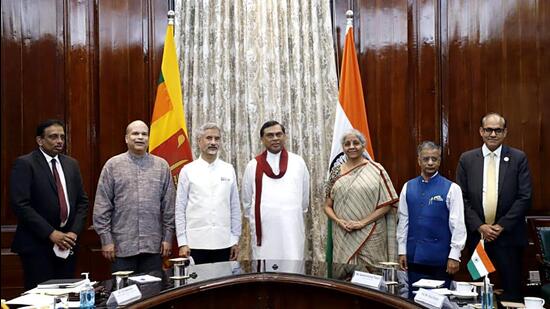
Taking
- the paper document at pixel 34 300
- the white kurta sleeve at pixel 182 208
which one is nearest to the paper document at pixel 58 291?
the paper document at pixel 34 300

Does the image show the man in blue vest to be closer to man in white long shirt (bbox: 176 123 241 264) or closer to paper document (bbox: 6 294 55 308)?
man in white long shirt (bbox: 176 123 241 264)

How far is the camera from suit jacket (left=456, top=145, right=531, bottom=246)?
329 centimetres

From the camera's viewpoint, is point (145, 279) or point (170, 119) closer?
point (145, 279)

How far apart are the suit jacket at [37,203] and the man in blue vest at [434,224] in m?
2.08

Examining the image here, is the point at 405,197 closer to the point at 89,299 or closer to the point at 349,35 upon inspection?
the point at 349,35

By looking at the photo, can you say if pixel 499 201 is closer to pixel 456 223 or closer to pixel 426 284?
pixel 456 223

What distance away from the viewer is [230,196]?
3.47 meters

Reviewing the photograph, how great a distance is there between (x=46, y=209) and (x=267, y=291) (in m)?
1.76

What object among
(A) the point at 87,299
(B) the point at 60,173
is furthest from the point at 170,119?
(A) the point at 87,299

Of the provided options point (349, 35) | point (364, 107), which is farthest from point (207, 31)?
point (364, 107)

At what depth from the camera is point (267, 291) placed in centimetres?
215

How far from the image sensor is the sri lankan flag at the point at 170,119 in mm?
4000

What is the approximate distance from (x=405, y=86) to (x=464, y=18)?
741 millimetres

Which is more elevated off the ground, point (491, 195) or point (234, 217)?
point (491, 195)
